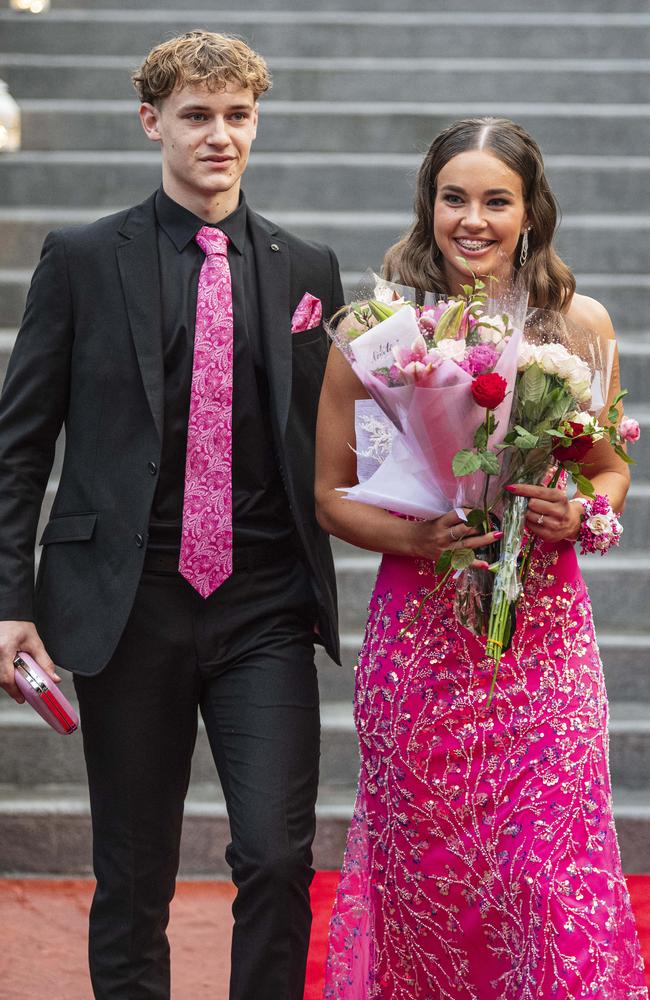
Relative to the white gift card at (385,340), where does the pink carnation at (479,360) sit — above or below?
below

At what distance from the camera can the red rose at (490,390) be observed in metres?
2.60

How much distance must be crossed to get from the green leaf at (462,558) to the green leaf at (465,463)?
7.9 inches

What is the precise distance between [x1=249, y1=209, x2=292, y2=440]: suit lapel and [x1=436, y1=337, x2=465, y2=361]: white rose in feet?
1.78

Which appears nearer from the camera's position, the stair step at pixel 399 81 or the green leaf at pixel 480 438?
the green leaf at pixel 480 438

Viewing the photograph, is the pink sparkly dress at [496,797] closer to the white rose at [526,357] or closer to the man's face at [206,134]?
the white rose at [526,357]

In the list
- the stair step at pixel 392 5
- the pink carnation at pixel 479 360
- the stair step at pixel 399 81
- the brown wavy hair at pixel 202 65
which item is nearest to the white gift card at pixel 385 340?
the pink carnation at pixel 479 360

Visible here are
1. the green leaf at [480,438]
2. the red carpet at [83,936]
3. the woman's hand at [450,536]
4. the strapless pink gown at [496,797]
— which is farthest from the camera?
the red carpet at [83,936]

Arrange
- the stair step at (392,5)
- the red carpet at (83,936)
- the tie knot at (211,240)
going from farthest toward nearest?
the stair step at (392,5) → the red carpet at (83,936) → the tie knot at (211,240)

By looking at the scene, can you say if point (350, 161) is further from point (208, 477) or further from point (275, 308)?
point (208, 477)

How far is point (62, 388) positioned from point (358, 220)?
3.50 metres

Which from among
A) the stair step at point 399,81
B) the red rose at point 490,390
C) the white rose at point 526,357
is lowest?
the red rose at point 490,390

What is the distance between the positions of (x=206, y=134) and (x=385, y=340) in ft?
2.29

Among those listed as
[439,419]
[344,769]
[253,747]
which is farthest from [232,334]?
[344,769]

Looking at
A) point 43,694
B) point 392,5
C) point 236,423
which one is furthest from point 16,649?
point 392,5
